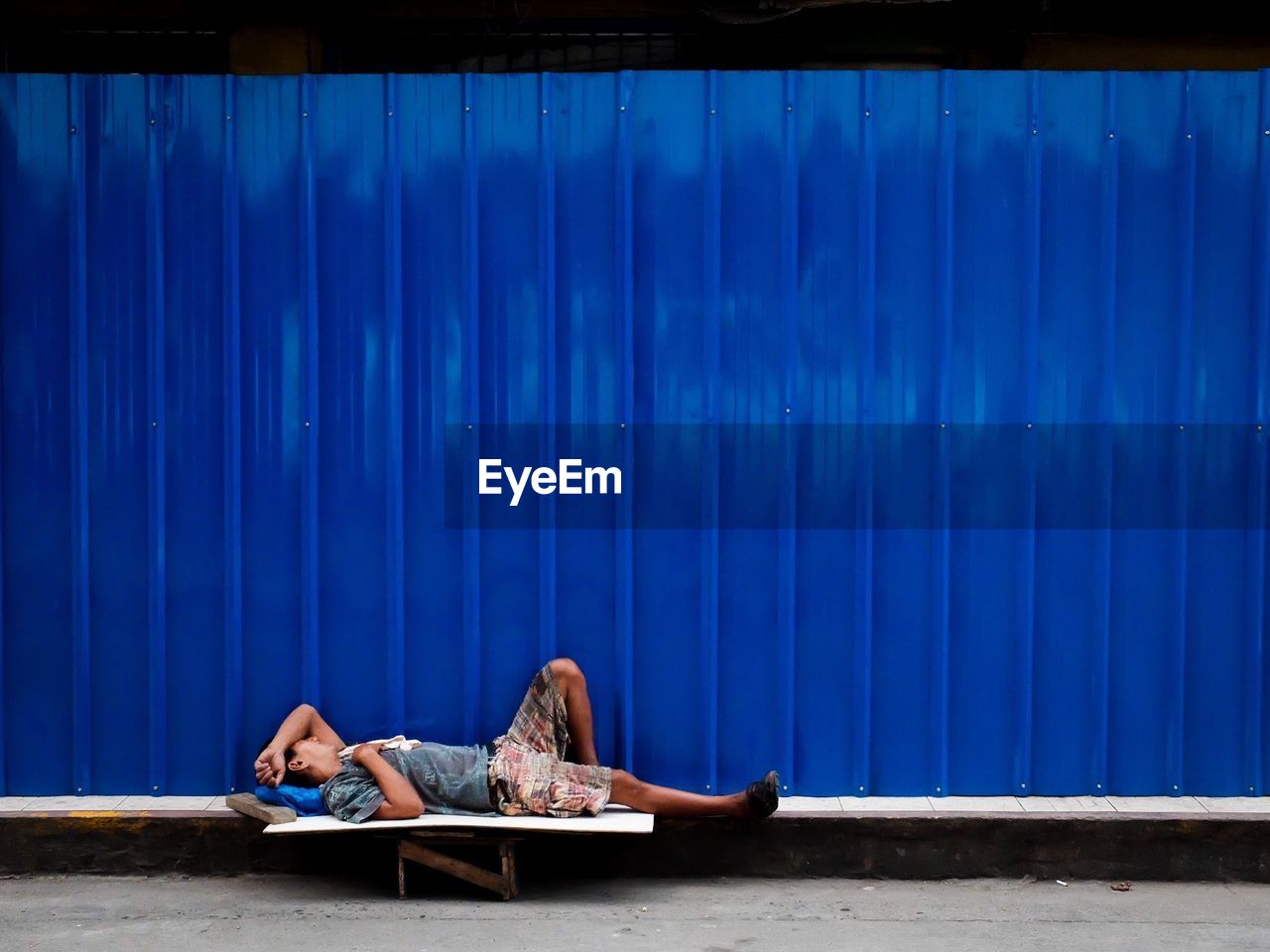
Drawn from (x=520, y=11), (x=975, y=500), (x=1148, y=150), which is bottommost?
(x=975, y=500)

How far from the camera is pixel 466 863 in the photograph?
193 inches

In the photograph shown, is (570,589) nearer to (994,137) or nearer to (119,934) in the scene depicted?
(119,934)

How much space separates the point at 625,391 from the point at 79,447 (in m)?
2.30

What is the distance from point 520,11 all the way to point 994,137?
104 inches

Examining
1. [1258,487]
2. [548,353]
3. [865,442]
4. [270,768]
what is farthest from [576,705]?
[1258,487]

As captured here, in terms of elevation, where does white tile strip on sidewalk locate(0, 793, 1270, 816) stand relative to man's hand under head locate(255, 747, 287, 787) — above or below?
below

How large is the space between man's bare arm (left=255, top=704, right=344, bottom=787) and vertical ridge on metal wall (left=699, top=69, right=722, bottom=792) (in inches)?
60.8

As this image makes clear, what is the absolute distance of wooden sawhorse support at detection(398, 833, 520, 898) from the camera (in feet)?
16.0

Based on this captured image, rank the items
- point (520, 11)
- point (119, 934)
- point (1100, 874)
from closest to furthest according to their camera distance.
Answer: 1. point (119, 934)
2. point (1100, 874)
3. point (520, 11)

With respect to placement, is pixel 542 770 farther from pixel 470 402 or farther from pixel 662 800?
pixel 470 402

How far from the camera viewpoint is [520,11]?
6.64m

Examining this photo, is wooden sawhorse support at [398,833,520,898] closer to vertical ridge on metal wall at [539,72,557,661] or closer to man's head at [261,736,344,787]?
man's head at [261,736,344,787]

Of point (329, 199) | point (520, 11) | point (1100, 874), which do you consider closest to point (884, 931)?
point (1100, 874)

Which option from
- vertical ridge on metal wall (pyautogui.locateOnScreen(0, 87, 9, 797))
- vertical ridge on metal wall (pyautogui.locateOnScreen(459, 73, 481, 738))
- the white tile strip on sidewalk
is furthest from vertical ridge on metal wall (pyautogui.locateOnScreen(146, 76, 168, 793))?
vertical ridge on metal wall (pyautogui.locateOnScreen(459, 73, 481, 738))
